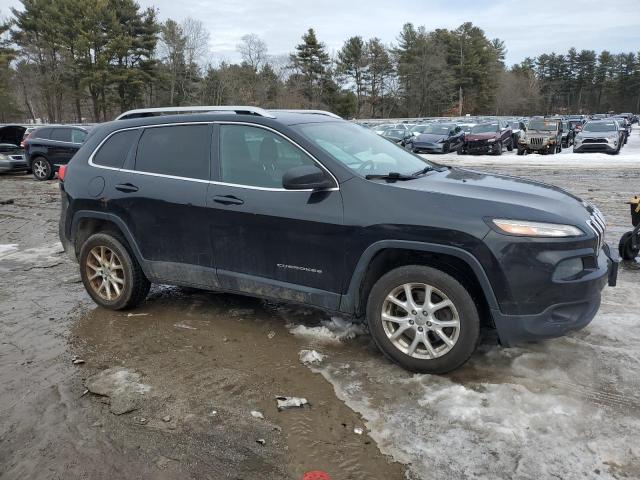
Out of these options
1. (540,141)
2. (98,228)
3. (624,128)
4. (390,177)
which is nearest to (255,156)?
(390,177)

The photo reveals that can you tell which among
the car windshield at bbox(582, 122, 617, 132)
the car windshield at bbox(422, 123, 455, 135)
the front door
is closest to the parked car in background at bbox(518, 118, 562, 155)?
the car windshield at bbox(582, 122, 617, 132)

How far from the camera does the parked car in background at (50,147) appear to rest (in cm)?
1594

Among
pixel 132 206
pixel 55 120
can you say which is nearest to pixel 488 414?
pixel 132 206

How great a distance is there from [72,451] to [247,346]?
1535mm

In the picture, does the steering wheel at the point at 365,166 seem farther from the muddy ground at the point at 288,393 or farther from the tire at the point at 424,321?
the muddy ground at the point at 288,393

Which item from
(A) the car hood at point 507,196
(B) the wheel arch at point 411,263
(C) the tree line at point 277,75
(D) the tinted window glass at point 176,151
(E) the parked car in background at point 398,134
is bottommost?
(B) the wheel arch at point 411,263

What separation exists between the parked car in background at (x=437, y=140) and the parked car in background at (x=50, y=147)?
15.3 meters

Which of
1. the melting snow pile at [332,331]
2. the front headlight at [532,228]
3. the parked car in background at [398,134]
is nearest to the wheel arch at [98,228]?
the melting snow pile at [332,331]

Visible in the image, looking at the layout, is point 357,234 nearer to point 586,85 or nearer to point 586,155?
point 586,155

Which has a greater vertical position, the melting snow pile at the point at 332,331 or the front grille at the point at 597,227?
the front grille at the point at 597,227

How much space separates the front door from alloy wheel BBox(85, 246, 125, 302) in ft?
3.99

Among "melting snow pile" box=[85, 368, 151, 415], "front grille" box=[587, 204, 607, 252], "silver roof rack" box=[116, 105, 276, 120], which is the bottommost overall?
"melting snow pile" box=[85, 368, 151, 415]

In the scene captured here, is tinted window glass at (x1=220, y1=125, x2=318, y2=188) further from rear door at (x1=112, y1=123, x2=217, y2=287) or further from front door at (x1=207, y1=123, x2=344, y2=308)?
rear door at (x1=112, y1=123, x2=217, y2=287)

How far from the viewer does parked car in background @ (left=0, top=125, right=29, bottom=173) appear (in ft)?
55.0
